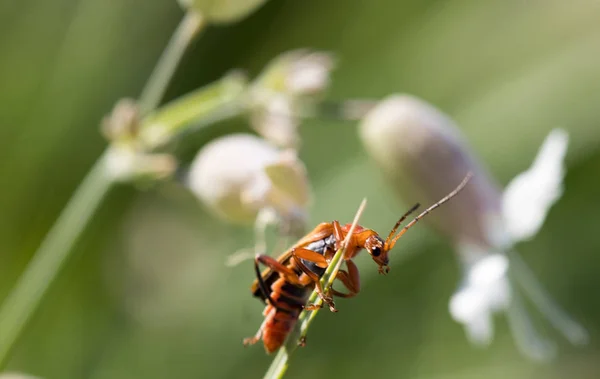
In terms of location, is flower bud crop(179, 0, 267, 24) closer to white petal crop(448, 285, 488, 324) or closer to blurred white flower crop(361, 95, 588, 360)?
blurred white flower crop(361, 95, 588, 360)

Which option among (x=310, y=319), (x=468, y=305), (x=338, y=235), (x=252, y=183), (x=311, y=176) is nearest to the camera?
(x=310, y=319)

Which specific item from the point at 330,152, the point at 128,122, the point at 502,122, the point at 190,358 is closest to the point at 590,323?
the point at 502,122

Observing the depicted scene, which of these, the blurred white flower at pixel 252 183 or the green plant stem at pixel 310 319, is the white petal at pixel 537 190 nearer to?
the blurred white flower at pixel 252 183

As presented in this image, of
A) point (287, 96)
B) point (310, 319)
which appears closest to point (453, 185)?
point (287, 96)

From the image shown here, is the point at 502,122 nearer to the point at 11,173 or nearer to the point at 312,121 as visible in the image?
the point at 312,121

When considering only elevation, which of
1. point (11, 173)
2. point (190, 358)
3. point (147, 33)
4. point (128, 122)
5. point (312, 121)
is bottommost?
point (190, 358)

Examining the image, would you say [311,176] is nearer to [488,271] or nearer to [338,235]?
[488,271]

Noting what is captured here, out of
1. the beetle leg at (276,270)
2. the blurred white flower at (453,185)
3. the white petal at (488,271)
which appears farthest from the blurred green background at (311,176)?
the beetle leg at (276,270)
